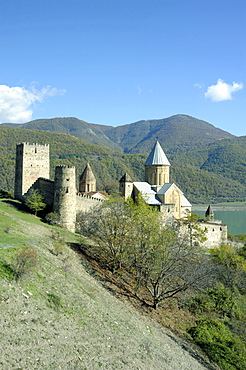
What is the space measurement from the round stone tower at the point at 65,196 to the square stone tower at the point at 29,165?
568 centimetres

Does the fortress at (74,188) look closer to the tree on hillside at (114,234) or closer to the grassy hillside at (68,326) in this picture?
the tree on hillside at (114,234)

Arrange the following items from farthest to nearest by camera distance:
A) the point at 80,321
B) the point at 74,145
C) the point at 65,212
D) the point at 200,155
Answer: the point at 200,155 < the point at 74,145 < the point at 65,212 < the point at 80,321

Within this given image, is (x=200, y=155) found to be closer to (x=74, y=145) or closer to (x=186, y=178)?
(x=186, y=178)

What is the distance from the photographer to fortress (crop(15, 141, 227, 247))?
23516mm

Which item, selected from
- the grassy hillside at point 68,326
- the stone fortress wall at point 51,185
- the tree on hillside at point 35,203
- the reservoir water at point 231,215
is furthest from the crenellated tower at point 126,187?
the reservoir water at point 231,215

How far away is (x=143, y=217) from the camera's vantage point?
1728cm

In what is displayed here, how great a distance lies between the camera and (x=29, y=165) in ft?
93.7

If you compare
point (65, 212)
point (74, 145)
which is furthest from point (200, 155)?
point (65, 212)

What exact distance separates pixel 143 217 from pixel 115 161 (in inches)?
3119

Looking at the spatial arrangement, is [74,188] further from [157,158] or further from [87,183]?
[157,158]

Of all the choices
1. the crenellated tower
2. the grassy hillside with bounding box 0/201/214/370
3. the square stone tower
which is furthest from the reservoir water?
the grassy hillside with bounding box 0/201/214/370

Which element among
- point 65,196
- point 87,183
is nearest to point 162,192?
point 87,183

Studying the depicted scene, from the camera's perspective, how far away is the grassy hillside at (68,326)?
7.92m

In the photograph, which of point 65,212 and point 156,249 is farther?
point 65,212
